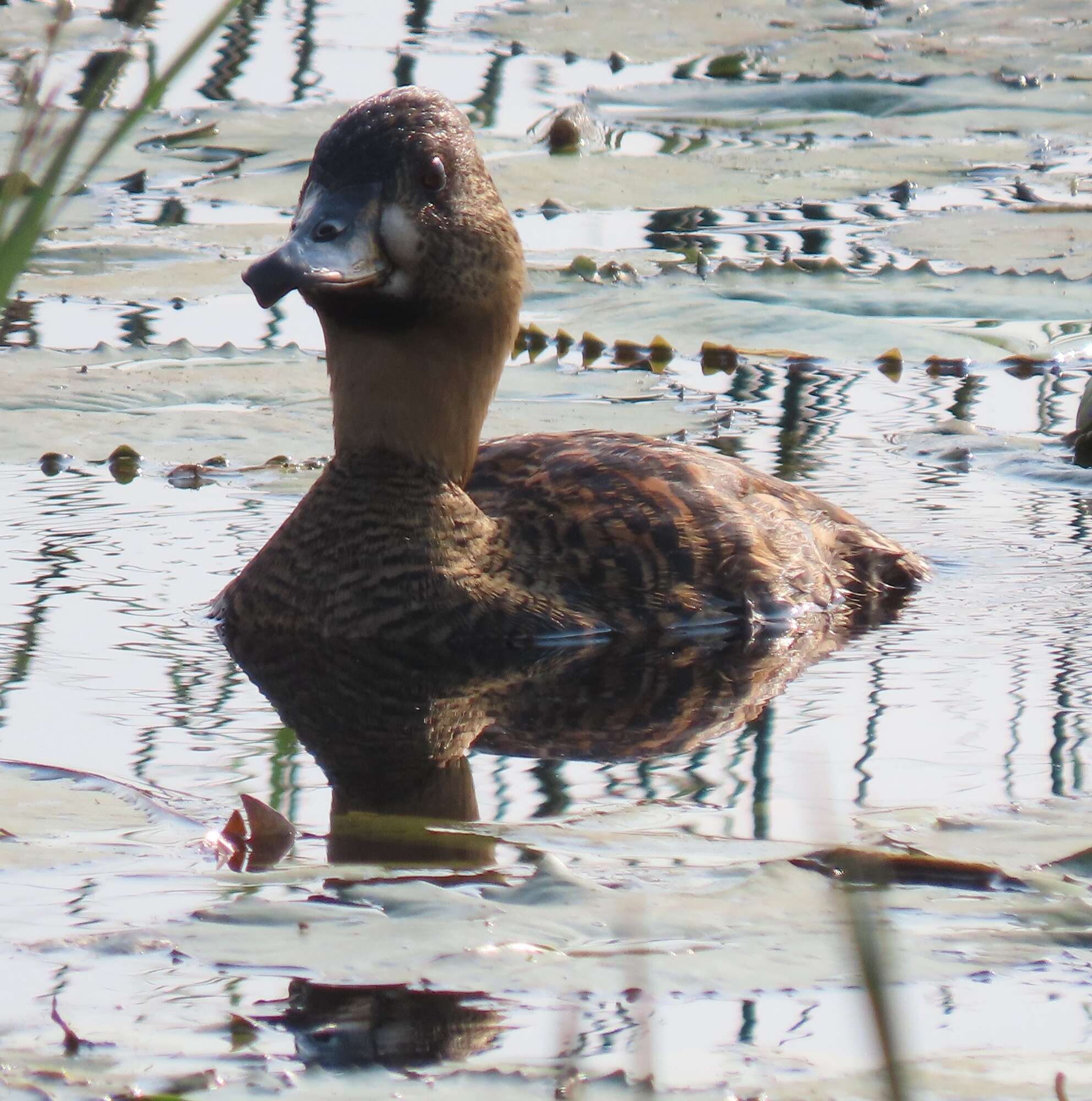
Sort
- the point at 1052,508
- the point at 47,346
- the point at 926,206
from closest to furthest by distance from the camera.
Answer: the point at 1052,508, the point at 47,346, the point at 926,206

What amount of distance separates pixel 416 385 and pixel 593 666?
0.82 m

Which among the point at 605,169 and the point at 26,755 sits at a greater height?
the point at 605,169

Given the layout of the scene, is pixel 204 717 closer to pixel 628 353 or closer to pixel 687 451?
pixel 687 451

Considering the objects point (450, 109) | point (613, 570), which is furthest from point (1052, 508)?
point (450, 109)

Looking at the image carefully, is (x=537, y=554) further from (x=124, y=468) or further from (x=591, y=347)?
(x=591, y=347)

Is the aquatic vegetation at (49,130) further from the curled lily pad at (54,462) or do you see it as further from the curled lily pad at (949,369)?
the curled lily pad at (949,369)

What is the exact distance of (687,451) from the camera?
5727 mm

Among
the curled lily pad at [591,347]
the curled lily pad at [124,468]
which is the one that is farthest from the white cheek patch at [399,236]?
the curled lily pad at [591,347]

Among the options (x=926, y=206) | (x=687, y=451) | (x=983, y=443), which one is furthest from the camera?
(x=926, y=206)

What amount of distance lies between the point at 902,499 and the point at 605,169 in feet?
10.9

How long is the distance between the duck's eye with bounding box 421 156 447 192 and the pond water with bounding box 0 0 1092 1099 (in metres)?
0.87

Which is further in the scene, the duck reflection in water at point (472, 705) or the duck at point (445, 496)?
the duck at point (445, 496)

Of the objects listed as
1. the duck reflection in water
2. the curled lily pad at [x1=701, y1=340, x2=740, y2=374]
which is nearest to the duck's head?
the duck reflection in water

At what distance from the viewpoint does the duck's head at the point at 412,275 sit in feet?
16.3
